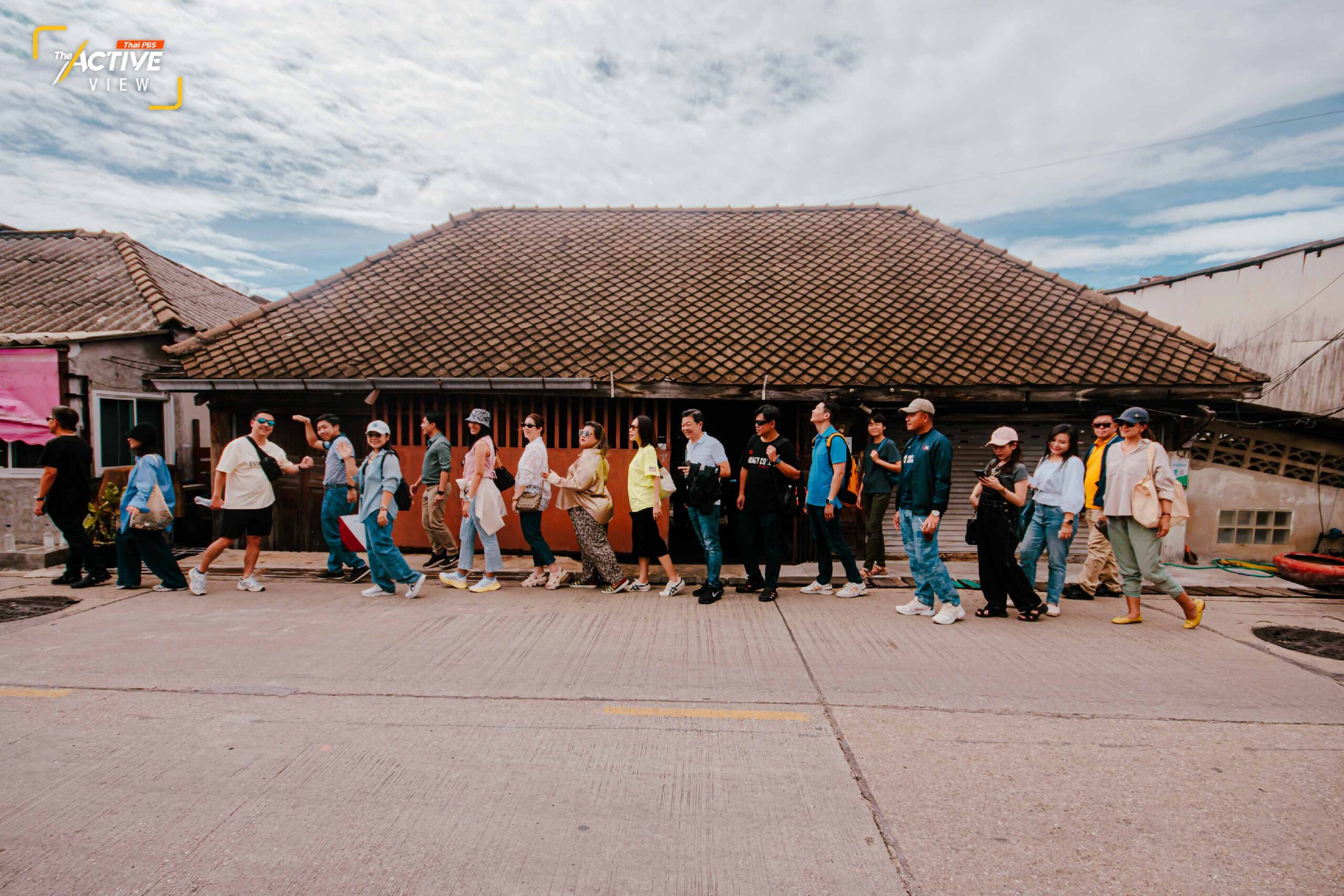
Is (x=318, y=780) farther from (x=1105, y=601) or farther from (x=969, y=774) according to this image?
(x=1105, y=601)

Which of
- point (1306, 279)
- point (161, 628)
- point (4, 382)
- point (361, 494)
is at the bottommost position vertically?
point (161, 628)

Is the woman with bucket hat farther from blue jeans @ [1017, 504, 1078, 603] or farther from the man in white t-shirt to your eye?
blue jeans @ [1017, 504, 1078, 603]

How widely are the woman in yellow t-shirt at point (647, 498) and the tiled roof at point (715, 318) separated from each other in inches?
68.8

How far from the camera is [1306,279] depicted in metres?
11.1

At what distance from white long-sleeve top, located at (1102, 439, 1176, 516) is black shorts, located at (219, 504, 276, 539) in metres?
8.22

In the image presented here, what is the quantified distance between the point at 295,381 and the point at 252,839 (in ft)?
23.3

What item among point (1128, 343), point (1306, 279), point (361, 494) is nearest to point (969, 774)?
point (361, 494)

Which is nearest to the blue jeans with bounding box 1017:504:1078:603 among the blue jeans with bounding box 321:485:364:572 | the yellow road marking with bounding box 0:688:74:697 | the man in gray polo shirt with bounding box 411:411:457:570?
the man in gray polo shirt with bounding box 411:411:457:570

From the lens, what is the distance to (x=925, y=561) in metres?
6.14

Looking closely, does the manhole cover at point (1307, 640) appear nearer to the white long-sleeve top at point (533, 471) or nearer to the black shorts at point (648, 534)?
the black shorts at point (648, 534)

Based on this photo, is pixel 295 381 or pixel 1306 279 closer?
pixel 295 381

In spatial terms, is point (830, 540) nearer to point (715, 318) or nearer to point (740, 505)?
point (740, 505)

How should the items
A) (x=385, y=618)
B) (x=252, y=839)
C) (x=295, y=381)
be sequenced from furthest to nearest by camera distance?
1. (x=295, y=381)
2. (x=385, y=618)
3. (x=252, y=839)

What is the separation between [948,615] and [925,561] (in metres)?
0.50
